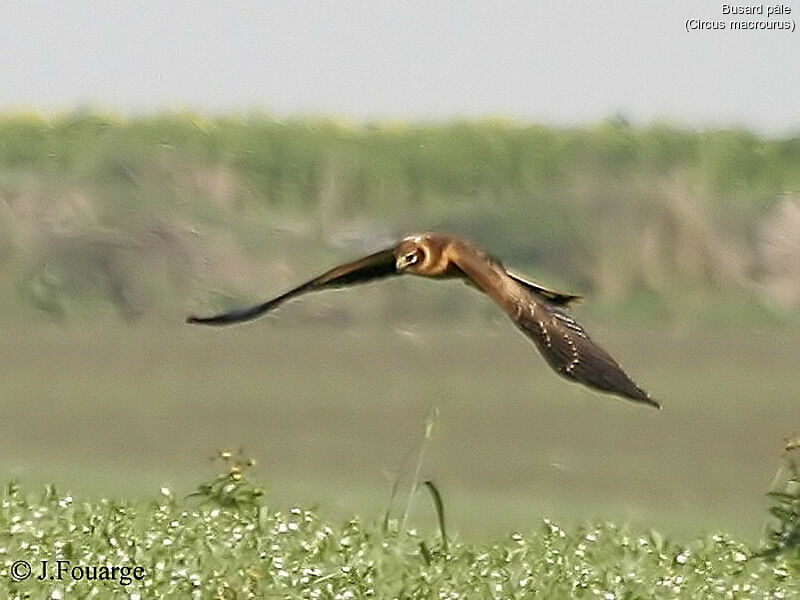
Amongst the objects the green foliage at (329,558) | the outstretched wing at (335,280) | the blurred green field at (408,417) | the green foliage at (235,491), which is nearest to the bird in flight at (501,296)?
the outstretched wing at (335,280)

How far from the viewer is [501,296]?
5590mm

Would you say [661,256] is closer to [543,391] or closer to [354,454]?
[543,391]

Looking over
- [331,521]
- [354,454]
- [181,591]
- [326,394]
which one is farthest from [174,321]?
[181,591]

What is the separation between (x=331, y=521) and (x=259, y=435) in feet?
8.82

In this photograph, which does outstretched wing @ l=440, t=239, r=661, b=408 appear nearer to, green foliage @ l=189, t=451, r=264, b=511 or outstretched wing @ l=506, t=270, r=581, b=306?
outstretched wing @ l=506, t=270, r=581, b=306

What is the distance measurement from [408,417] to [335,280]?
201 inches

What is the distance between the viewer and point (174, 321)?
13.4m

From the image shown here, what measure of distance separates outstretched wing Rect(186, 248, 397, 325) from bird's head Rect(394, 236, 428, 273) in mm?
49

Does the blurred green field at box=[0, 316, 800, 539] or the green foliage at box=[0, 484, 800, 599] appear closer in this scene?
the green foliage at box=[0, 484, 800, 599]

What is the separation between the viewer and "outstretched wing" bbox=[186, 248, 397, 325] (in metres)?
5.68

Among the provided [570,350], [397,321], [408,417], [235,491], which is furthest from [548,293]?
[397,321]

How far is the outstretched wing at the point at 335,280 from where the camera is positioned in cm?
568

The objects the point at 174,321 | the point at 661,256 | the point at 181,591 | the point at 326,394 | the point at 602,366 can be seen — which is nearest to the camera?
the point at 602,366

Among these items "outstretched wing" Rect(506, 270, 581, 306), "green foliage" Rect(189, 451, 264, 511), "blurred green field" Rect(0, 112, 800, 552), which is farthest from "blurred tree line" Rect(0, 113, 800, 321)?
"outstretched wing" Rect(506, 270, 581, 306)
